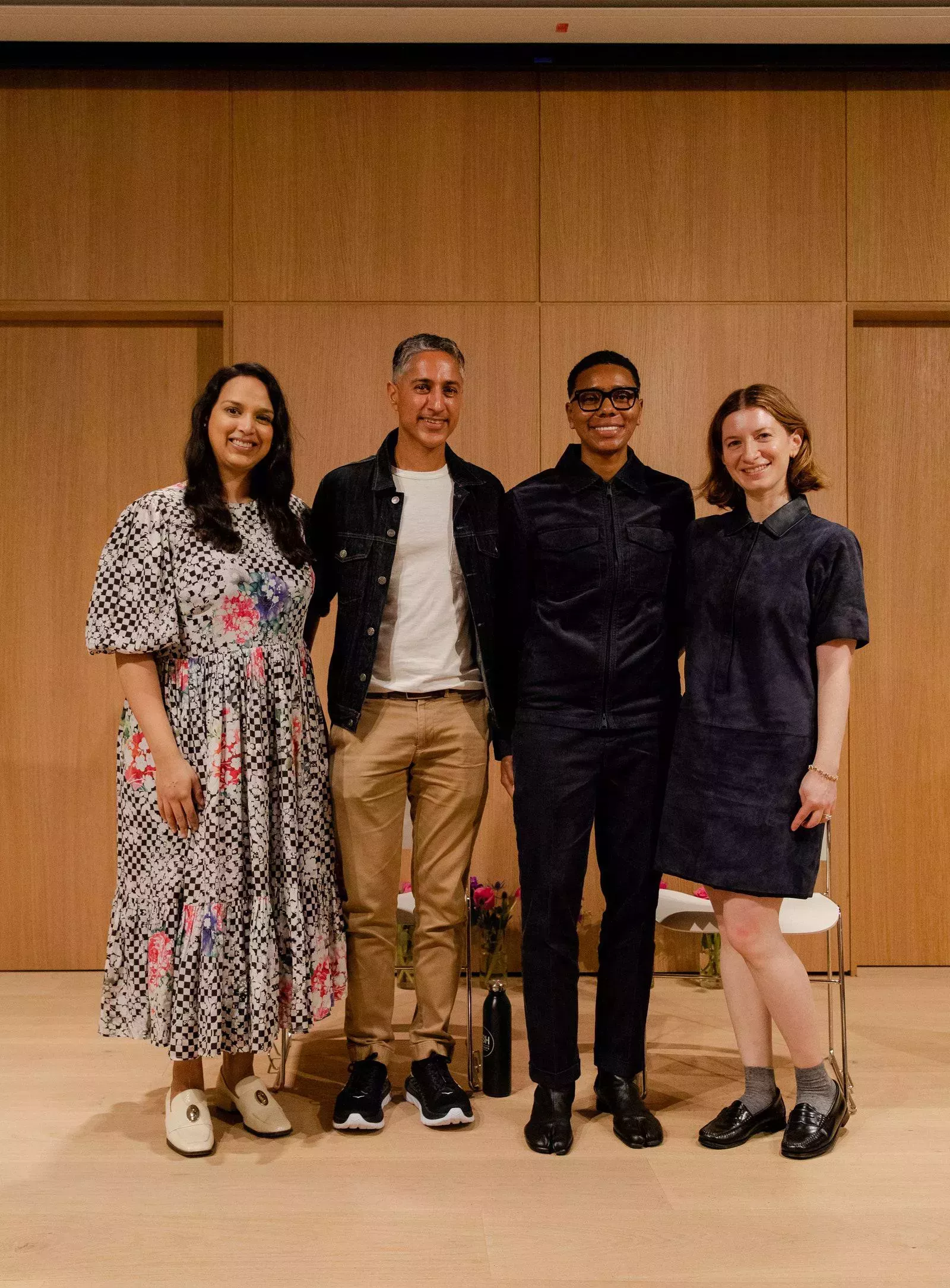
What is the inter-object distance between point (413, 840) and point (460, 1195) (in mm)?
843

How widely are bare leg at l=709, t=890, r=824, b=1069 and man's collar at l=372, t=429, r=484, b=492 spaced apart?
1.17 metres

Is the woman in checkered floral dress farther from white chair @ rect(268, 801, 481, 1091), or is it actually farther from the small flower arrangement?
the small flower arrangement

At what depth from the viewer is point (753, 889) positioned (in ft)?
8.00

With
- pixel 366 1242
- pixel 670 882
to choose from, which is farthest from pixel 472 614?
pixel 670 882

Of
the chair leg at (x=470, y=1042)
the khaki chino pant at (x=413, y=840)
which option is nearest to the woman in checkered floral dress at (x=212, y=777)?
the khaki chino pant at (x=413, y=840)

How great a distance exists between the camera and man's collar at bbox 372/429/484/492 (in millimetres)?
2725

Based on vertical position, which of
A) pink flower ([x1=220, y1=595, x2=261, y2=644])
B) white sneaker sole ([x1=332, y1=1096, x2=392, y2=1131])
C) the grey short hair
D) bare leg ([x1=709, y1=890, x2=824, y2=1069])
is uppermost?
the grey short hair

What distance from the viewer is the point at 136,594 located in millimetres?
2459

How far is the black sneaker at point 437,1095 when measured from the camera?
2.65 meters

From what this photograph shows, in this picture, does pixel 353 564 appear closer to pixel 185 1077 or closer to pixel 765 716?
pixel 765 716

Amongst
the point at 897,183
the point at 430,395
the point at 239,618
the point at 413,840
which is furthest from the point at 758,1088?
the point at 897,183

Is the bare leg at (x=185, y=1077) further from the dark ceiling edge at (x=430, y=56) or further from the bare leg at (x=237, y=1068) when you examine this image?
the dark ceiling edge at (x=430, y=56)

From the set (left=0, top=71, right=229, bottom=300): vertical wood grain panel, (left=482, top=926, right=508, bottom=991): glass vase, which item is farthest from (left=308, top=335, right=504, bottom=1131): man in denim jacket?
(left=0, top=71, right=229, bottom=300): vertical wood grain panel

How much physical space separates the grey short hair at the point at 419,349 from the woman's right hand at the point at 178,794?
1077 millimetres
